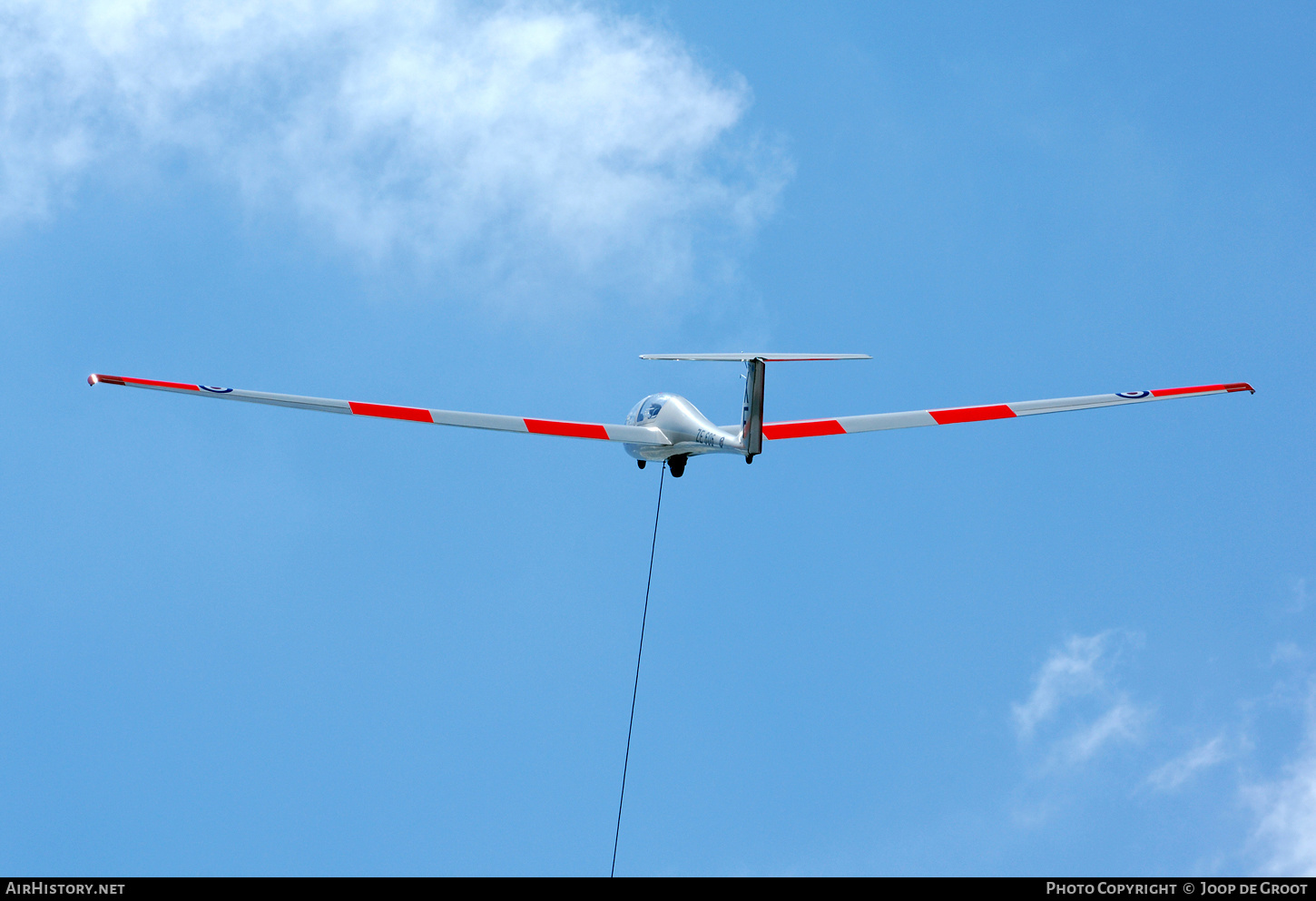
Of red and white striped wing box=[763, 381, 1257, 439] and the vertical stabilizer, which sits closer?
the vertical stabilizer

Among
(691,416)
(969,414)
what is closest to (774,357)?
(691,416)

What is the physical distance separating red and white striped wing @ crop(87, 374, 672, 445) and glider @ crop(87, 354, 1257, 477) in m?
0.02

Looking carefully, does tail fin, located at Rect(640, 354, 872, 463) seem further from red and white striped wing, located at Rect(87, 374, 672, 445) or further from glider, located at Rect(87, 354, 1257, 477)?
red and white striped wing, located at Rect(87, 374, 672, 445)

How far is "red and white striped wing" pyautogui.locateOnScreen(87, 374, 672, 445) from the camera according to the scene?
66.8 ft

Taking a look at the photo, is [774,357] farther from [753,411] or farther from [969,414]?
[969,414]

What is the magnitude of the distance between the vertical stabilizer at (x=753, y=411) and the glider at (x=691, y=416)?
0.06 ft

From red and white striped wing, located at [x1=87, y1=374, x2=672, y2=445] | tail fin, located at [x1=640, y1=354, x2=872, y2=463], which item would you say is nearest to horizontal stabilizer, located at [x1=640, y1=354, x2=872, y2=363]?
tail fin, located at [x1=640, y1=354, x2=872, y2=463]

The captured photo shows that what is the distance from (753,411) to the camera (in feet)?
65.3

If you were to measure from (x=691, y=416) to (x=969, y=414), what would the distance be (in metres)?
6.42

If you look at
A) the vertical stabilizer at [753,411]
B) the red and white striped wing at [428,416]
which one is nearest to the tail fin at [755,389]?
the vertical stabilizer at [753,411]
